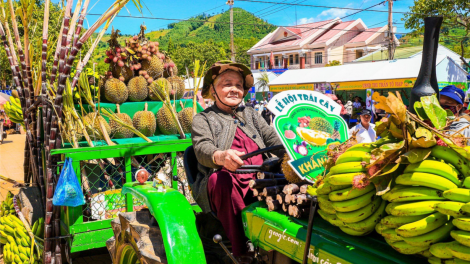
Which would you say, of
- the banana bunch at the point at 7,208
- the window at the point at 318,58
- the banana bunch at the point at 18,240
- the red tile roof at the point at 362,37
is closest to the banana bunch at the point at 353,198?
the banana bunch at the point at 18,240

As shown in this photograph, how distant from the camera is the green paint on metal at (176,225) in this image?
Answer: 2.14 meters

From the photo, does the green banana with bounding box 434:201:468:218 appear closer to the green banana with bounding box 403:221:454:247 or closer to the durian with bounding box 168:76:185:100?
the green banana with bounding box 403:221:454:247

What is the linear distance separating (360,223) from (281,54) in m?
49.2

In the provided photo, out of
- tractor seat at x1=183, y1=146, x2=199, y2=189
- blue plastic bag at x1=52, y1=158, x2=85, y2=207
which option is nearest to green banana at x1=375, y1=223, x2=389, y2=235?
tractor seat at x1=183, y1=146, x2=199, y2=189

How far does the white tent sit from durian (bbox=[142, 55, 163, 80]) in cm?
1071

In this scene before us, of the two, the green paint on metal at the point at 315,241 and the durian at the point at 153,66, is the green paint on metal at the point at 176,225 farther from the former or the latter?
the durian at the point at 153,66

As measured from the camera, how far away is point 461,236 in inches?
43.6

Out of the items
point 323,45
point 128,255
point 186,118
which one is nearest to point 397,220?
point 128,255

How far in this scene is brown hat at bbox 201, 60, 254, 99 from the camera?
2756 mm

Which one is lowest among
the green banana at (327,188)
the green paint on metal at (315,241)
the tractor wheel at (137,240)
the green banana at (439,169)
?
the tractor wheel at (137,240)

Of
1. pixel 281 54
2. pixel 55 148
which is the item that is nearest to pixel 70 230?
pixel 55 148

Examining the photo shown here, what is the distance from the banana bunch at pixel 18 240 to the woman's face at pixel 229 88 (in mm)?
2524

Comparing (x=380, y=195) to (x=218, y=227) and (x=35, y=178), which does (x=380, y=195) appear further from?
(x=35, y=178)

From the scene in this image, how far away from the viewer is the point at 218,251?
2.62 metres
